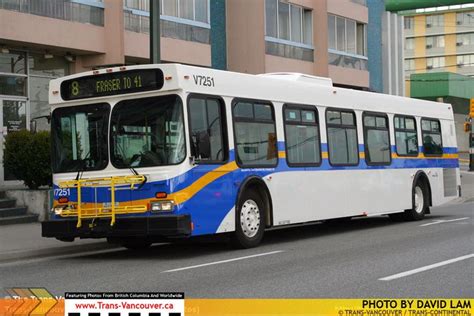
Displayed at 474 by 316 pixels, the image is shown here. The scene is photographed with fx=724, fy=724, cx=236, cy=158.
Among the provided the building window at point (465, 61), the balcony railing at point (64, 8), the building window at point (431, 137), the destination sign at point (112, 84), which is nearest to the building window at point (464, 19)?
the building window at point (465, 61)

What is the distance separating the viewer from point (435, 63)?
11275cm

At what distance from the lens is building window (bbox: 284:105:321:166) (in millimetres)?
13656

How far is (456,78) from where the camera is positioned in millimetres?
75938

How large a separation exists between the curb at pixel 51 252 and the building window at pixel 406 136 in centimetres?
747

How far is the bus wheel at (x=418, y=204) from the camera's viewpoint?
17.9 meters

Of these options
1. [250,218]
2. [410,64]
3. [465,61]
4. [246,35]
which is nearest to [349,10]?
[246,35]

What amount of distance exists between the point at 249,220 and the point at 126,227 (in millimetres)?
2304

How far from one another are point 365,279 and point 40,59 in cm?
1475

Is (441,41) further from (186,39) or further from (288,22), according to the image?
(186,39)

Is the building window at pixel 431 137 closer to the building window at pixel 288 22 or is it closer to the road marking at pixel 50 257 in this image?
the road marking at pixel 50 257

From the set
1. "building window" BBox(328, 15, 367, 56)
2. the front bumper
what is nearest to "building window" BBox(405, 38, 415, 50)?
"building window" BBox(328, 15, 367, 56)

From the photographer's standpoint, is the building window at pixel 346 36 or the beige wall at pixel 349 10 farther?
the building window at pixel 346 36

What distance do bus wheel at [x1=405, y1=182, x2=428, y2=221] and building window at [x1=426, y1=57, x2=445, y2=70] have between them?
97.9m

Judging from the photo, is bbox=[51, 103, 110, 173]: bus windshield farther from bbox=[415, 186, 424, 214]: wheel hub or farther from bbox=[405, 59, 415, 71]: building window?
bbox=[405, 59, 415, 71]: building window
